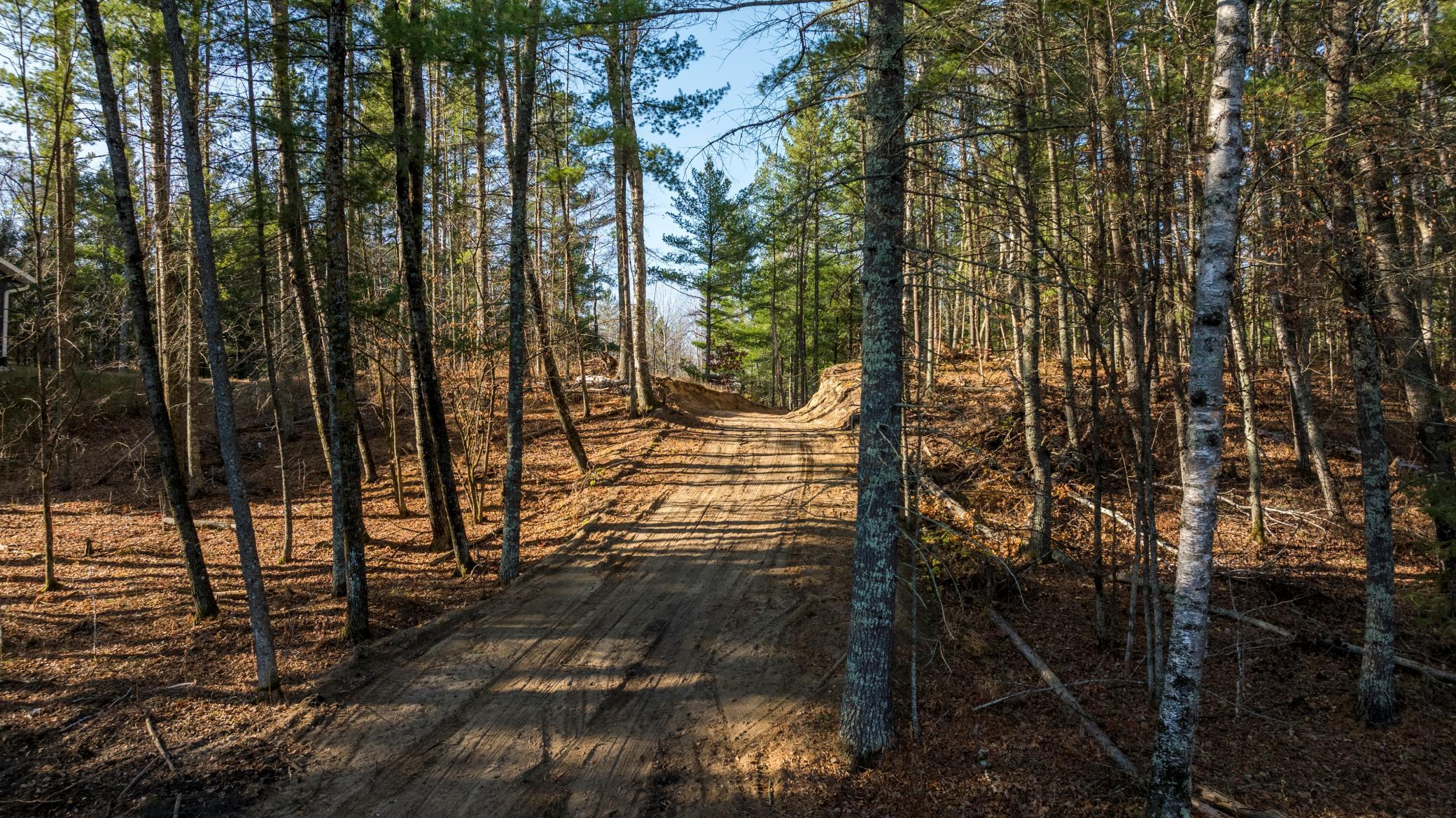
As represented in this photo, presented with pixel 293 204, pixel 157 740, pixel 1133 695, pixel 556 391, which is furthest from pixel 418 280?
pixel 1133 695

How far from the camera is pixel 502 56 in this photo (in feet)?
32.1

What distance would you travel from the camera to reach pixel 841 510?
40.3 feet

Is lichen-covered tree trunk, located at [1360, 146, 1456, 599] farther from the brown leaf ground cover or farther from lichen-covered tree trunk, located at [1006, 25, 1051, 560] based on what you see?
lichen-covered tree trunk, located at [1006, 25, 1051, 560]

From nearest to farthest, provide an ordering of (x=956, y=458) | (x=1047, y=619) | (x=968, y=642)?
(x=968, y=642) → (x=1047, y=619) → (x=956, y=458)

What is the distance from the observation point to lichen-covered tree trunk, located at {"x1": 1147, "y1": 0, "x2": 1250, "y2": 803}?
15.0 ft

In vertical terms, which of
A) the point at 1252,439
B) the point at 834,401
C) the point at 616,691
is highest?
the point at 834,401

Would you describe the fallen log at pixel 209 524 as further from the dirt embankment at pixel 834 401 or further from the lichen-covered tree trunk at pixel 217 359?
the dirt embankment at pixel 834 401

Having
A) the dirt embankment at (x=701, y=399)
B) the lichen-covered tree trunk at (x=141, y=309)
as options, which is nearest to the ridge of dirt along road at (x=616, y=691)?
the lichen-covered tree trunk at (x=141, y=309)

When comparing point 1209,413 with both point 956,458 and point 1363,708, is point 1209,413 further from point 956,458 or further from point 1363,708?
point 956,458

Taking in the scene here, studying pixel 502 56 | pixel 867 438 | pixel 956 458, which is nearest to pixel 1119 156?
pixel 867 438

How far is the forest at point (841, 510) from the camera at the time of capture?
222 inches

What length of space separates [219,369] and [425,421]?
4.62 metres

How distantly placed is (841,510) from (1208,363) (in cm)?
807

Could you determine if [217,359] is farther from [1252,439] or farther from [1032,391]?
[1252,439]
